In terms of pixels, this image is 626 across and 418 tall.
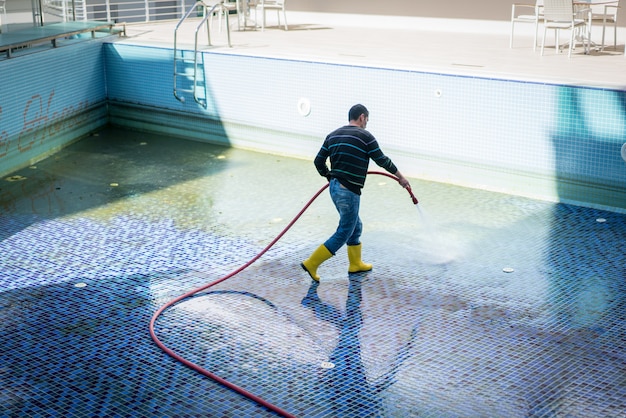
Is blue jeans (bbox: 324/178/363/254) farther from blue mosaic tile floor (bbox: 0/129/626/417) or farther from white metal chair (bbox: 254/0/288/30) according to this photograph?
white metal chair (bbox: 254/0/288/30)

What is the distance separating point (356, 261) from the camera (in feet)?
21.5

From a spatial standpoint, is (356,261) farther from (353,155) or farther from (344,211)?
(353,155)

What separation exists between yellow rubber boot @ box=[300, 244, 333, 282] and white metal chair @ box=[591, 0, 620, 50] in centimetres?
640

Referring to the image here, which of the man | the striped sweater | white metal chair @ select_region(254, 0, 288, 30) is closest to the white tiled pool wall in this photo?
white metal chair @ select_region(254, 0, 288, 30)

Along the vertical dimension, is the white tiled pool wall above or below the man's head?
below

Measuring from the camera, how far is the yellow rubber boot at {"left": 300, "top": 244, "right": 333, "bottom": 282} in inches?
249

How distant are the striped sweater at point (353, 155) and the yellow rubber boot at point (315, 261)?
532 mm

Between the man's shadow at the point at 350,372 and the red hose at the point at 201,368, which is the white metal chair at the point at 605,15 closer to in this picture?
the red hose at the point at 201,368

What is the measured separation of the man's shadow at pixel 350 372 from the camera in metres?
4.70

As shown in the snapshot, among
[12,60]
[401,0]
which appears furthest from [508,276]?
[401,0]

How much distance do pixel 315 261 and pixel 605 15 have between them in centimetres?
663

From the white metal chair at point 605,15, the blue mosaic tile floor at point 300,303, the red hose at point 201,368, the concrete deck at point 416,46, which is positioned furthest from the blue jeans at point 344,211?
the white metal chair at point 605,15

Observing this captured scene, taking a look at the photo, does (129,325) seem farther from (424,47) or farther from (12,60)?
(424,47)

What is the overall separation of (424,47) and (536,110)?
342 cm
